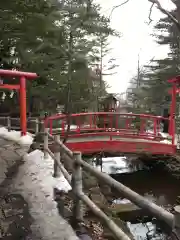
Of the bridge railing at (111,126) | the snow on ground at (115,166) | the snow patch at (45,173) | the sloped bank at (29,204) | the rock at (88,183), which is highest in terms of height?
the bridge railing at (111,126)

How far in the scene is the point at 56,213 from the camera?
3.98m

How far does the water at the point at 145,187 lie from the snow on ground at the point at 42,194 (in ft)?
8.67

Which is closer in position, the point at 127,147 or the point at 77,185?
the point at 77,185

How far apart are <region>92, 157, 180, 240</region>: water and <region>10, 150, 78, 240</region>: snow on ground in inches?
104

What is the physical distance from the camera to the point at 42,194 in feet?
15.5

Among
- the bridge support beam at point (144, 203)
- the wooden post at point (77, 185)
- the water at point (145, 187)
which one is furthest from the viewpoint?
the water at point (145, 187)

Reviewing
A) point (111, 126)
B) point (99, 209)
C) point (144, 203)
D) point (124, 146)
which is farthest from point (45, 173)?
point (111, 126)

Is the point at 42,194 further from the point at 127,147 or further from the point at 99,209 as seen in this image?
the point at 127,147

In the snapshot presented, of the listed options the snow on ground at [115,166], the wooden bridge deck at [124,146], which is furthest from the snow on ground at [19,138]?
the snow on ground at [115,166]

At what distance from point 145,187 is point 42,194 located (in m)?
7.88

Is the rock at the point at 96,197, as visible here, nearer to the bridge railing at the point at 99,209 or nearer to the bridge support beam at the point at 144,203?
the bridge railing at the point at 99,209

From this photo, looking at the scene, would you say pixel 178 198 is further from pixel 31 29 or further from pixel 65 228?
pixel 31 29

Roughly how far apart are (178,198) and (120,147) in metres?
3.23

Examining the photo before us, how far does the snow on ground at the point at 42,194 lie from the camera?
3457 millimetres
